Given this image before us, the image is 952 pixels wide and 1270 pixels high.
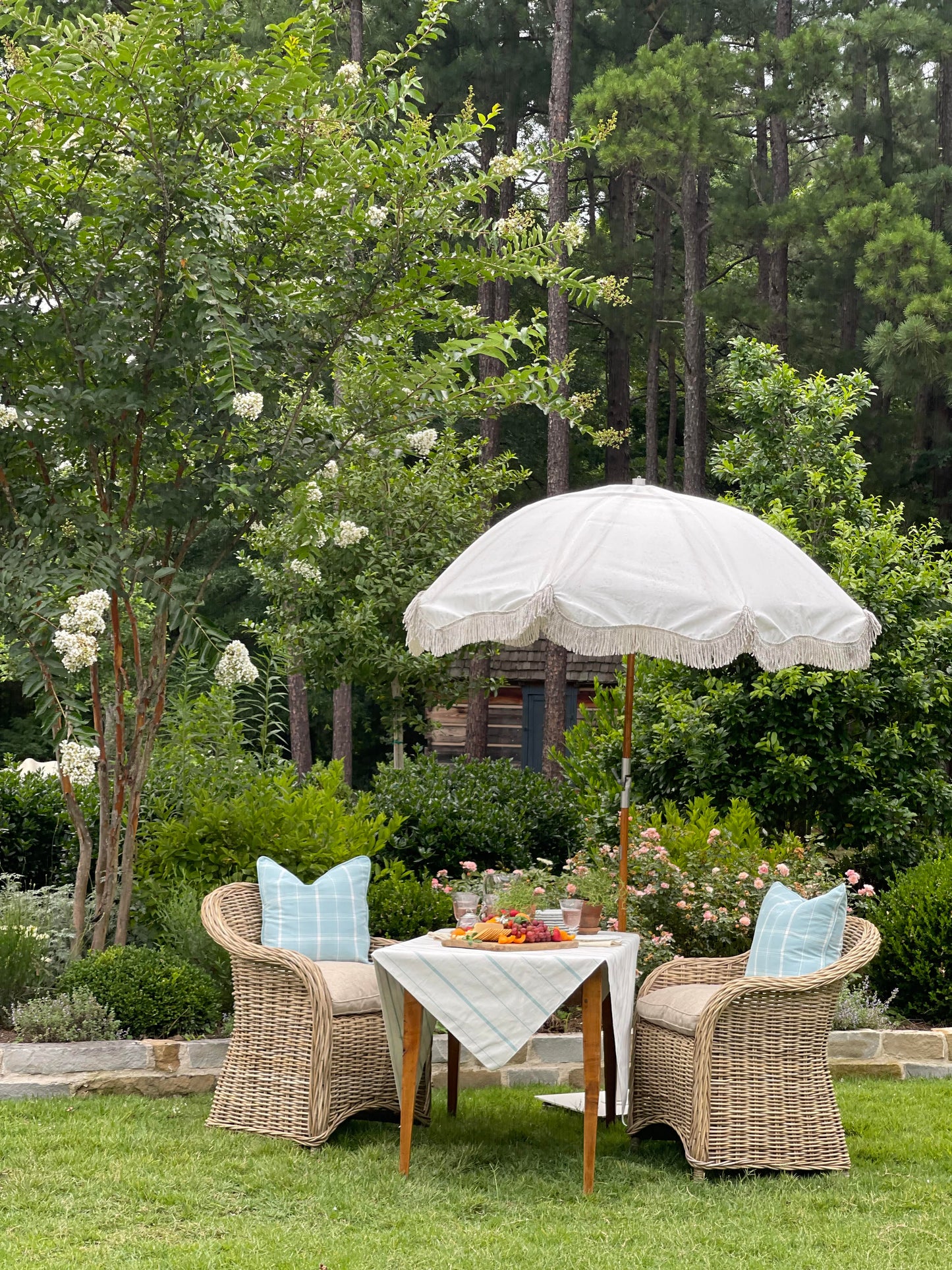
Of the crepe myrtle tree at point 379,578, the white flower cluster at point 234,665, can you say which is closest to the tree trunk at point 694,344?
the crepe myrtle tree at point 379,578

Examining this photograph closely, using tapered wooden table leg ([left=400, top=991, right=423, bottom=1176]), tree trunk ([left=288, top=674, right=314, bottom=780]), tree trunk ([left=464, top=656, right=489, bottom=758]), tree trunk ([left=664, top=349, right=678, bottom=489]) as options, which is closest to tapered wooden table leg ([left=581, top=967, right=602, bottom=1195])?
tapered wooden table leg ([left=400, top=991, right=423, bottom=1176])

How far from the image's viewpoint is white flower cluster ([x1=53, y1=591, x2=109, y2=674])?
537cm

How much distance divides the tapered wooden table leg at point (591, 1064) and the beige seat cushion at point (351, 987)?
2.93 feet

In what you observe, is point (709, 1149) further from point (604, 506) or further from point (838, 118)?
point (838, 118)

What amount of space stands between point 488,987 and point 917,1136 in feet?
6.39

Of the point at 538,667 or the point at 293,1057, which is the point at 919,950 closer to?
the point at 293,1057

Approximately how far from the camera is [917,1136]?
5238 millimetres

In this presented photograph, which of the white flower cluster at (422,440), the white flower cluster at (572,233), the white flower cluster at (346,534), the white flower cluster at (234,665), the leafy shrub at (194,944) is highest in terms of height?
the white flower cluster at (572,233)

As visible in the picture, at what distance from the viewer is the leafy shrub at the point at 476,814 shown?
8398mm

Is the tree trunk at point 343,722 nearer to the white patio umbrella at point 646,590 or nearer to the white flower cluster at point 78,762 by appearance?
the white flower cluster at point 78,762

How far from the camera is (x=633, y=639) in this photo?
5273 millimetres

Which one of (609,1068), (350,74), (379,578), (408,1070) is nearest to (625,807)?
(609,1068)

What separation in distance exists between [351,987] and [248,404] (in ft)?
7.73

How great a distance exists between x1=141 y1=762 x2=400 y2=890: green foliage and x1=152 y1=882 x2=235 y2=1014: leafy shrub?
1.03 ft
